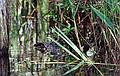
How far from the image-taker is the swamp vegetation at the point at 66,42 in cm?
344

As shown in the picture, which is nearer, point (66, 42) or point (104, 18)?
point (104, 18)

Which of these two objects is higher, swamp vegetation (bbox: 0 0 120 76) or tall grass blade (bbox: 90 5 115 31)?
tall grass blade (bbox: 90 5 115 31)

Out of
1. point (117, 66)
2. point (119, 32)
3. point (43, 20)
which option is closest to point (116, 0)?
point (119, 32)

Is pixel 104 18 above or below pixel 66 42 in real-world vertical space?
above

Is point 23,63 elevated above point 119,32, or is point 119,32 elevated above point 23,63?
point 119,32

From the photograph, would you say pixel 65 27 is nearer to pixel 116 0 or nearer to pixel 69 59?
pixel 69 59

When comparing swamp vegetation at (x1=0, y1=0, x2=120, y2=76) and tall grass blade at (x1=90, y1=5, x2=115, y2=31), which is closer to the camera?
tall grass blade at (x1=90, y1=5, x2=115, y2=31)

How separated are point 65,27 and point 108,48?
1.34 meters

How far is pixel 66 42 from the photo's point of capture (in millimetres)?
4516

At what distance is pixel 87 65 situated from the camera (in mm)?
3666

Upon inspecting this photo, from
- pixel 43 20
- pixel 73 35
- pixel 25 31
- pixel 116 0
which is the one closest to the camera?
pixel 116 0

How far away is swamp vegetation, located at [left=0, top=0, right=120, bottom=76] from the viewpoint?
11.3 feet

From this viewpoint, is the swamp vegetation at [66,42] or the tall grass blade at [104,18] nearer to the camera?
the tall grass blade at [104,18]

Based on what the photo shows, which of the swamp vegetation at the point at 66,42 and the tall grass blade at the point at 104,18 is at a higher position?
the tall grass blade at the point at 104,18
